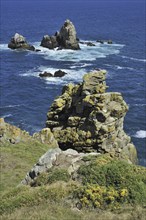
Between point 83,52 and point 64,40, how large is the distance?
1050cm

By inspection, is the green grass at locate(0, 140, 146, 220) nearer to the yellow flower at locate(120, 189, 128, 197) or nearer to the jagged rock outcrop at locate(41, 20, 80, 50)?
the yellow flower at locate(120, 189, 128, 197)

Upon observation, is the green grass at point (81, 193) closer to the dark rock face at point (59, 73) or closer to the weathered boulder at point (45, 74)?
the weathered boulder at point (45, 74)

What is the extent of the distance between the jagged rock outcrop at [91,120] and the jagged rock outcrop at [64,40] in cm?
8694

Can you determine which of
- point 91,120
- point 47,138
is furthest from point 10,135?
point 91,120

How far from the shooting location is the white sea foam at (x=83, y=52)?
12231cm

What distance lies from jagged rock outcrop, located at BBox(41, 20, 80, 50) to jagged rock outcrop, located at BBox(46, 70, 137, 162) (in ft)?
285

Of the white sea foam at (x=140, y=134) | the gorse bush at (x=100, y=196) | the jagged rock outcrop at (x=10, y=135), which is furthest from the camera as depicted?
the white sea foam at (x=140, y=134)

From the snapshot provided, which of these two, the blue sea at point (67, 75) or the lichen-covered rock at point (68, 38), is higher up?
the lichen-covered rock at point (68, 38)

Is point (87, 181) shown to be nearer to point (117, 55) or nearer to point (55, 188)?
point (55, 188)

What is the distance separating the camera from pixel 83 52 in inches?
5236

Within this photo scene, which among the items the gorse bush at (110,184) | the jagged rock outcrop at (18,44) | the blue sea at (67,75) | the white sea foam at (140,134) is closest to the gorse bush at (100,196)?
the gorse bush at (110,184)

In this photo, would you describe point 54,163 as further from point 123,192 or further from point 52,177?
point 123,192

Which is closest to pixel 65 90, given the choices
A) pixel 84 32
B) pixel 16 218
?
pixel 16 218

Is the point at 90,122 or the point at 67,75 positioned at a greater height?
the point at 90,122
